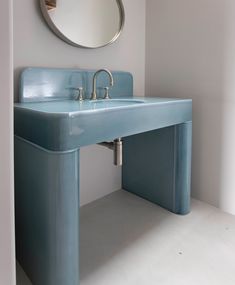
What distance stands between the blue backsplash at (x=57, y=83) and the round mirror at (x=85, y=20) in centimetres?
18

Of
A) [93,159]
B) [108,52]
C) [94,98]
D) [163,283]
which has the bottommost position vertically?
[163,283]

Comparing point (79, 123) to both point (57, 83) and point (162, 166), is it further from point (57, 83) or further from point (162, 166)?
point (162, 166)

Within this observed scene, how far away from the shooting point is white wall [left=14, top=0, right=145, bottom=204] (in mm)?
1320

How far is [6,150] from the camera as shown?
71 cm

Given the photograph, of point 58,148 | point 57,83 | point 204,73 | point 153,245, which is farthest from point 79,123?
point 204,73

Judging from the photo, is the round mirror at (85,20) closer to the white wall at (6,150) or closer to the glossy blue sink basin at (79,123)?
the glossy blue sink basin at (79,123)

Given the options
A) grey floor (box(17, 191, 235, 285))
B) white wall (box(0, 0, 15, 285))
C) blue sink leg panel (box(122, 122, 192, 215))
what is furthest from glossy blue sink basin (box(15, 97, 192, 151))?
grey floor (box(17, 191, 235, 285))

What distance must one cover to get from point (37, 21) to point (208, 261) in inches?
55.0

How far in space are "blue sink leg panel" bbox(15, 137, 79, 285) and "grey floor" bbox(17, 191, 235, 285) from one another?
0.17 meters

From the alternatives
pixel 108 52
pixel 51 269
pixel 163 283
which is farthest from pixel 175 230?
pixel 108 52

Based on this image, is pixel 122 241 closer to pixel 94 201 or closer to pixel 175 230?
pixel 175 230

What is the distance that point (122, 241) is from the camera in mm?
1349

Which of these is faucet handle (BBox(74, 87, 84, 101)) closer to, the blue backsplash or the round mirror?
the blue backsplash

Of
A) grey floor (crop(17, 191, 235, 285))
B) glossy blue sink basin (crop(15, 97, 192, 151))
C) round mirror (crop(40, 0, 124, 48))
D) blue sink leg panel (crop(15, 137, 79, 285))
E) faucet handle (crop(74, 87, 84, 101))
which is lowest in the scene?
grey floor (crop(17, 191, 235, 285))
